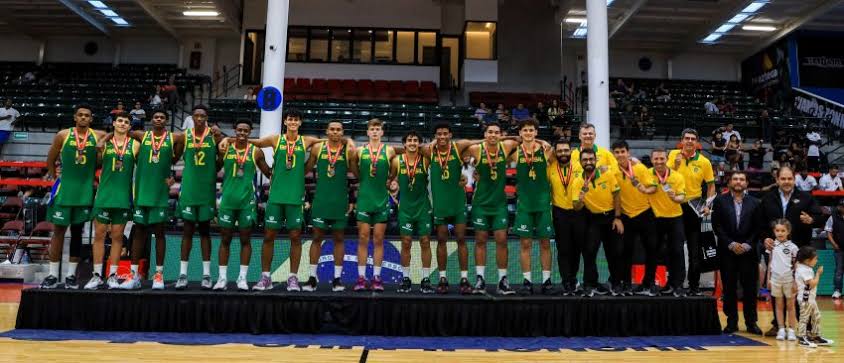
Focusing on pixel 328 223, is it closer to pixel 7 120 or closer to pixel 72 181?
pixel 72 181

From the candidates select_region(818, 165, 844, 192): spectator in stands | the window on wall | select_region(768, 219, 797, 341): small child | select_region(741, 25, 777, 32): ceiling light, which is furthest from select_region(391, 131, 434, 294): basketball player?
select_region(741, 25, 777, 32): ceiling light

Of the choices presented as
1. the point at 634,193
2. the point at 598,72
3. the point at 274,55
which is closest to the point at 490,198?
the point at 634,193

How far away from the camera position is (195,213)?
6035 millimetres

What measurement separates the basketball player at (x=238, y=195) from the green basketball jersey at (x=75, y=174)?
1.40m

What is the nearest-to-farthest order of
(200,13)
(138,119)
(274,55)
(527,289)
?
(527,289), (274,55), (138,119), (200,13)

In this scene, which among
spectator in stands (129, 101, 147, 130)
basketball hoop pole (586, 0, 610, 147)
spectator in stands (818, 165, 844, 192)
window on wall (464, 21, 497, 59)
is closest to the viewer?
basketball hoop pole (586, 0, 610, 147)

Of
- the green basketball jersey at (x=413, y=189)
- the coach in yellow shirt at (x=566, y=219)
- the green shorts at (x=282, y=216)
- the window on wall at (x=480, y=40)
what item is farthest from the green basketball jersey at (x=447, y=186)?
the window on wall at (x=480, y=40)

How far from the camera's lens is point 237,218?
6133 mm

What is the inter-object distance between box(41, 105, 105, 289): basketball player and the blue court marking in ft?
2.25

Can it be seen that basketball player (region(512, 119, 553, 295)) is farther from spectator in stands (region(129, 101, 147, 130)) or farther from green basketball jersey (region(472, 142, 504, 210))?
spectator in stands (region(129, 101, 147, 130))

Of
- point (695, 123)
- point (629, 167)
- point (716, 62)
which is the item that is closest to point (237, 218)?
point (629, 167)

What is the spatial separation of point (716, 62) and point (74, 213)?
89.6 feet

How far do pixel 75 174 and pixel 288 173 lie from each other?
2243 mm

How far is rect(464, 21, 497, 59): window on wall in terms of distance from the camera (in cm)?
2289
